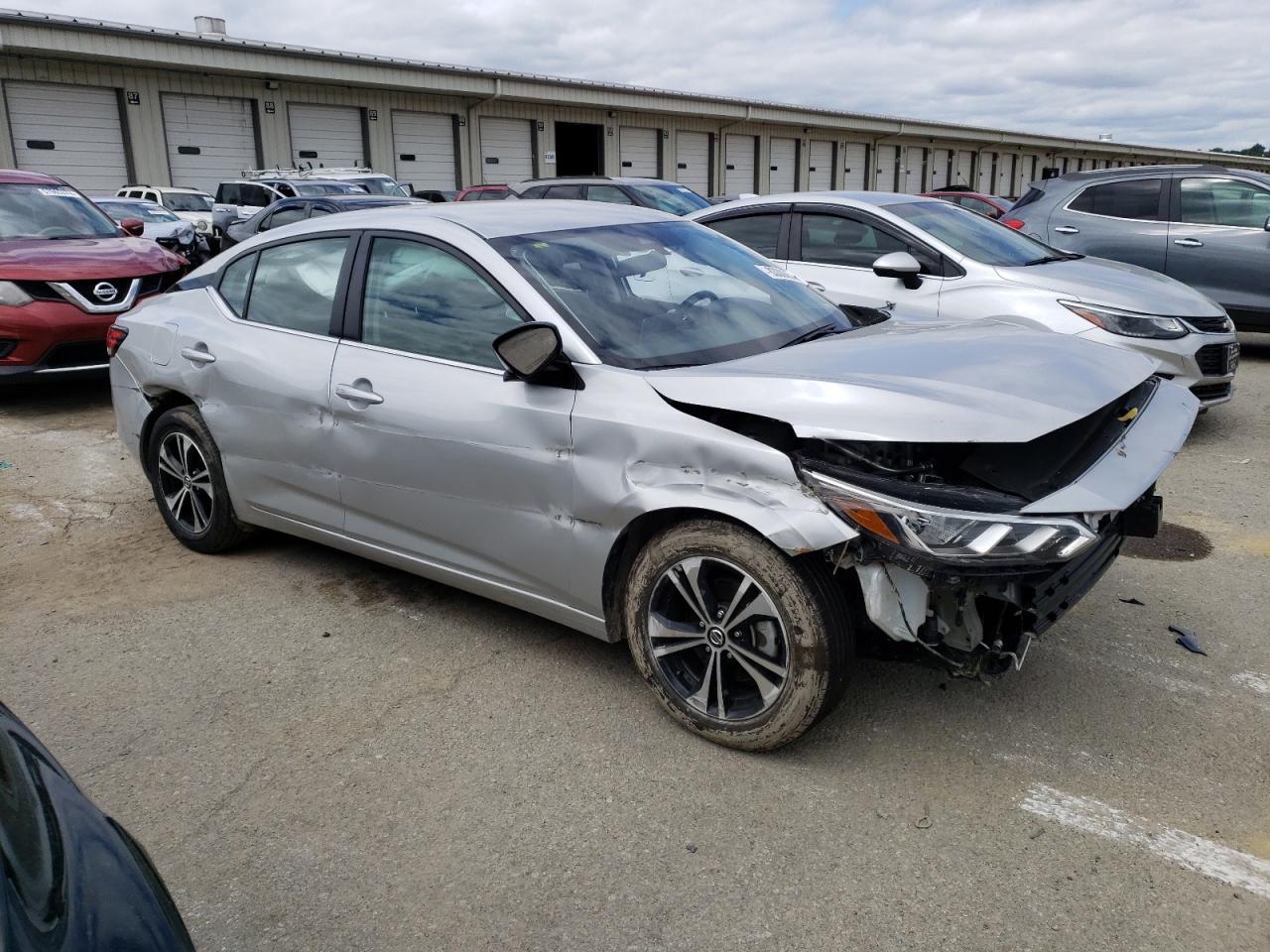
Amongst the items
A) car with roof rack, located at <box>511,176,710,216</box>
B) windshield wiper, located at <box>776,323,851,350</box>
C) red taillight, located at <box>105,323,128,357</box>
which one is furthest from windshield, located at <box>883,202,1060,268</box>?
car with roof rack, located at <box>511,176,710,216</box>

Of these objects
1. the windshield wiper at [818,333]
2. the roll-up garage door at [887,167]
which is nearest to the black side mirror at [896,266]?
the windshield wiper at [818,333]

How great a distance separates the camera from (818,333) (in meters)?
3.84

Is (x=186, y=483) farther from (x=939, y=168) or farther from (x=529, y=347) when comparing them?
(x=939, y=168)

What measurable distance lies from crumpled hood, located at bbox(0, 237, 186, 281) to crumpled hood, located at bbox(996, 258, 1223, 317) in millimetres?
6628

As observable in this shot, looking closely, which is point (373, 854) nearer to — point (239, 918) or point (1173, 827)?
point (239, 918)

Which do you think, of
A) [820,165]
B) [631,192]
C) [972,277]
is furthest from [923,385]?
[820,165]

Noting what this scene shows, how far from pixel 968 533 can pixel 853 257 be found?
4708mm

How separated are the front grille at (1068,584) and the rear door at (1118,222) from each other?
7133mm

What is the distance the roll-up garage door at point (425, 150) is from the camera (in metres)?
29.3

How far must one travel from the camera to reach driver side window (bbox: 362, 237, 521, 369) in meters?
3.63

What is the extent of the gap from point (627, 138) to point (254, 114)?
13.2 meters

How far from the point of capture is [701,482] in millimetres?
3008

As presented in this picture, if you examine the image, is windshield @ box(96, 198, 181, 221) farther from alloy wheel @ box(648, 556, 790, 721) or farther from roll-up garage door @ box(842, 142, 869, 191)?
roll-up garage door @ box(842, 142, 869, 191)

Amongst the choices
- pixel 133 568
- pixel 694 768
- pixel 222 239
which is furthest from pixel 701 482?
pixel 222 239
